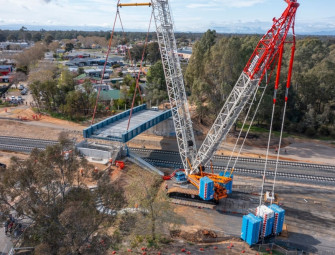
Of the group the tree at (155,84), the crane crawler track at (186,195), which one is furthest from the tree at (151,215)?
the tree at (155,84)

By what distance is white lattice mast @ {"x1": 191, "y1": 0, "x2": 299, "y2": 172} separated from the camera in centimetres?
2512

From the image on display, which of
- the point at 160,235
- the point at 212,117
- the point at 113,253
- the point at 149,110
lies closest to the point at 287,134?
the point at 212,117

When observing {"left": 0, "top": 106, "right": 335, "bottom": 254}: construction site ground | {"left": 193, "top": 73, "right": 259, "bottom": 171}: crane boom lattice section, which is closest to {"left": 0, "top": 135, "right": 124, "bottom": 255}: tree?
{"left": 0, "top": 106, "right": 335, "bottom": 254}: construction site ground

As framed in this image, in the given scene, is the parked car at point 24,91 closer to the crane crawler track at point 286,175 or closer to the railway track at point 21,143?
the railway track at point 21,143

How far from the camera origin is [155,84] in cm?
6769

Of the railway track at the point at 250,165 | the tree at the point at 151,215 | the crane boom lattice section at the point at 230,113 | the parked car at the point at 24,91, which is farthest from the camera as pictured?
the parked car at the point at 24,91

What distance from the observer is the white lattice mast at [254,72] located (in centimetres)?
2512

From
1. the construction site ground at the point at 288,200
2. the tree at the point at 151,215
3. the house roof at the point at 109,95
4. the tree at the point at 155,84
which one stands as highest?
the tree at the point at 155,84

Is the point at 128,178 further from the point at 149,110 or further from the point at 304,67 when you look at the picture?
the point at 304,67

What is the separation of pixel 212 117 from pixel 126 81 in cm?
3222

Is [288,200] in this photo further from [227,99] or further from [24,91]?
[24,91]

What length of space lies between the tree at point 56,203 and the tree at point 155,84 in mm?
45702

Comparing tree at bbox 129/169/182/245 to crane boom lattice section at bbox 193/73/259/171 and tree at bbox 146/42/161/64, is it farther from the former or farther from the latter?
tree at bbox 146/42/161/64

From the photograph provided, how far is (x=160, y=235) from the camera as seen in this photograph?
25.2 meters
